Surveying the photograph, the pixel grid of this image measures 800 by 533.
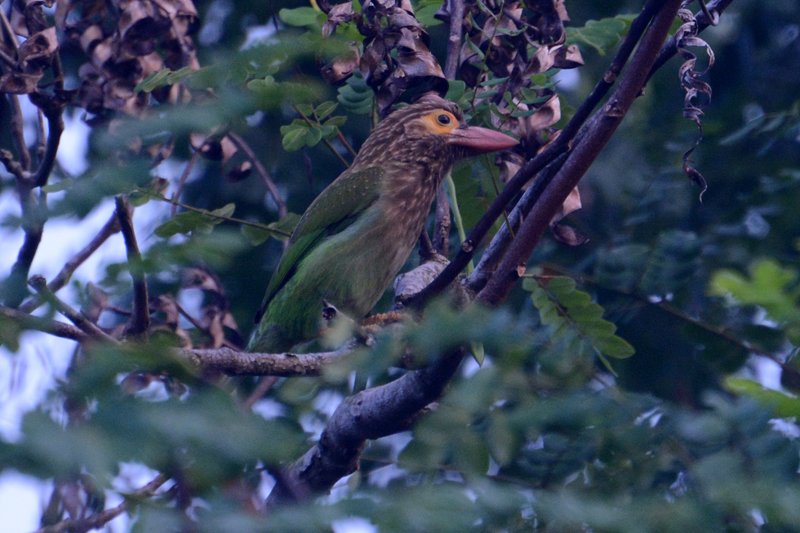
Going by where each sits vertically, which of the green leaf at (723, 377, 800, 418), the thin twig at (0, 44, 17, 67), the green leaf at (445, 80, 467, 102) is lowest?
the green leaf at (445, 80, 467, 102)

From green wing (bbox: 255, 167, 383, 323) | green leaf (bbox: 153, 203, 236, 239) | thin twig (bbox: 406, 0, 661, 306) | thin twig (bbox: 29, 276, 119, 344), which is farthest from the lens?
green wing (bbox: 255, 167, 383, 323)

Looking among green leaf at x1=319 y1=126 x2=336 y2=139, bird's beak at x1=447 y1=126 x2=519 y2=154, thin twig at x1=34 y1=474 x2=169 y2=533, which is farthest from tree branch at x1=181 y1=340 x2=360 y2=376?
bird's beak at x1=447 y1=126 x2=519 y2=154

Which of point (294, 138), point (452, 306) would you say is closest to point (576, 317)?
point (452, 306)

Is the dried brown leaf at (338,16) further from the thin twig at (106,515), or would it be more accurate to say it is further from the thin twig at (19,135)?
the thin twig at (106,515)

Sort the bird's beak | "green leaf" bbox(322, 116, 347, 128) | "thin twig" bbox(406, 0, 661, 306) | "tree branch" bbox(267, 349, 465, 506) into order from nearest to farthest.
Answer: "thin twig" bbox(406, 0, 661, 306)
"tree branch" bbox(267, 349, 465, 506)
"green leaf" bbox(322, 116, 347, 128)
the bird's beak

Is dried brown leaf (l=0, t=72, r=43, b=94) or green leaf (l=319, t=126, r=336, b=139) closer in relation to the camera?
dried brown leaf (l=0, t=72, r=43, b=94)

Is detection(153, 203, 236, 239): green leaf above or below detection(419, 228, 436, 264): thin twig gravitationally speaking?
above

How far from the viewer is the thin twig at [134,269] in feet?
4.07

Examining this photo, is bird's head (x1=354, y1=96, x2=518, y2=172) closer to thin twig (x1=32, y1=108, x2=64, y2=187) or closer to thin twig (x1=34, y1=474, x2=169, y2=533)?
thin twig (x1=32, y1=108, x2=64, y2=187)

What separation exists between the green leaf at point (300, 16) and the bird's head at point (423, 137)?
80 centimetres

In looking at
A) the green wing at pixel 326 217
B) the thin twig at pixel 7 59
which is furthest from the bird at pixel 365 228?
the thin twig at pixel 7 59

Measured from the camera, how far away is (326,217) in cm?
377

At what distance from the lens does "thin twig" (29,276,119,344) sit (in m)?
1.29

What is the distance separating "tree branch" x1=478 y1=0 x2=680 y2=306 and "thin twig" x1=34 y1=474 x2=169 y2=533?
1.43m
